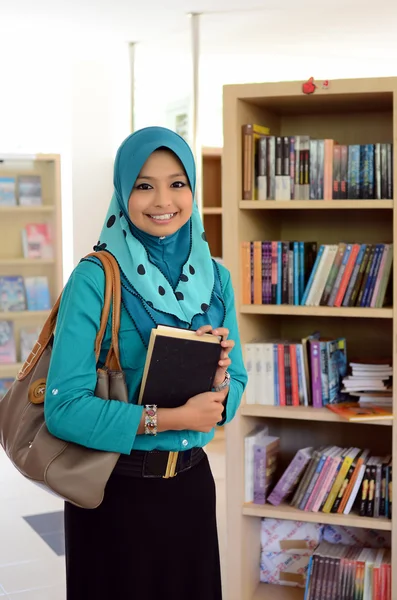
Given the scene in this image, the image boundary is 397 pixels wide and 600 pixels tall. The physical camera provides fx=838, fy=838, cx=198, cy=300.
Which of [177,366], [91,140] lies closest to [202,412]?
[177,366]

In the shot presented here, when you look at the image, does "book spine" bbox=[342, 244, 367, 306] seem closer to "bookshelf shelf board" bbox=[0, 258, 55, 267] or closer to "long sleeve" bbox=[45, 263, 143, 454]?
"long sleeve" bbox=[45, 263, 143, 454]

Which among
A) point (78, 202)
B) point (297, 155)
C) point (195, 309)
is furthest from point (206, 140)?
point (195, 309)

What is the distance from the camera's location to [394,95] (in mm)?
2729

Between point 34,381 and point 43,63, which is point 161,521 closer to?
point 34,381

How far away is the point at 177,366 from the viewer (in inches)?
63.5

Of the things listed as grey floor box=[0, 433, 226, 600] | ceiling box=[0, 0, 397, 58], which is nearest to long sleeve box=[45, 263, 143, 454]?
grey floor box=[0, 433, 226, 600]

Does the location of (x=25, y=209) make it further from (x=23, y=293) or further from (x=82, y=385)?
(x=82, y=385)

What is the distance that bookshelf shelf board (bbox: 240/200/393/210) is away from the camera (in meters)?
2.77

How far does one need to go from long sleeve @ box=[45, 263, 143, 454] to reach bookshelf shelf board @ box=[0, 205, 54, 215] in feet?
16.5

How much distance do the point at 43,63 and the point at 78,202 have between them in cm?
127

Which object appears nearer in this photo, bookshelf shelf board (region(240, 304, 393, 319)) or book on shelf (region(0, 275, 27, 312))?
bookshelf shelf board (region(240, 304, 393, 319))

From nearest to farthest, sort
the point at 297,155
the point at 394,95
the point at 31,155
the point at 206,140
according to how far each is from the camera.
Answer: the point at 394,95, the point at 297,155, the point at 31,155, the point at 206,140

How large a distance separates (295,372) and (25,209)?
3.98m

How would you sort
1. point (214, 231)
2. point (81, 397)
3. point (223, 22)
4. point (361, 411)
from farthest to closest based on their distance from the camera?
1. point (214, 231)
2. point (223, 22)
3. point (361, 411)
4. point (81, 397)
